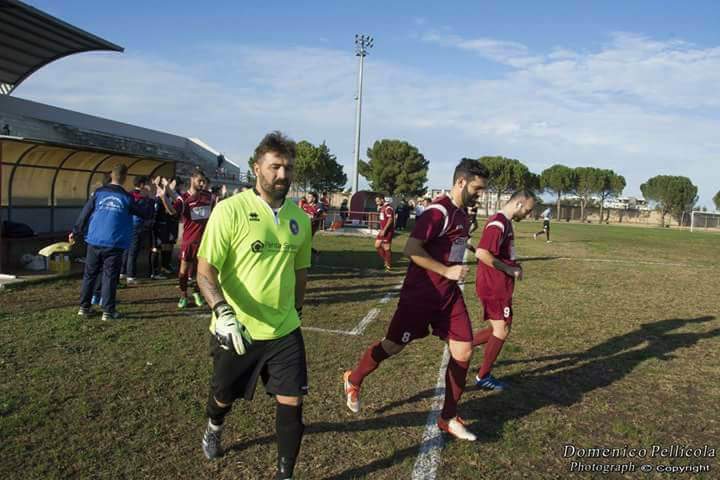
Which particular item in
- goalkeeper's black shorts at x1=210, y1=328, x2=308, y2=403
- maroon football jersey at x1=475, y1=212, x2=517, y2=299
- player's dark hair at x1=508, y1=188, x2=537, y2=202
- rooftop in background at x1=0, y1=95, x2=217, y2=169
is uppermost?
rooftop in background at x1=0, y1=95, x2=217, y2=169

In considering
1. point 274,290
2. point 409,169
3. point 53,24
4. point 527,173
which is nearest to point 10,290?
point 274,290

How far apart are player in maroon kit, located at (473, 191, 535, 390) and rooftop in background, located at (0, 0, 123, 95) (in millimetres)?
16410

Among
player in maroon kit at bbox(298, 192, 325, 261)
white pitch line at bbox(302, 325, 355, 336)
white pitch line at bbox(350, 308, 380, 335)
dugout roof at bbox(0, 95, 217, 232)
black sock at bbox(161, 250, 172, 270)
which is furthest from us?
player in maroon kit at bbox(298, 192, 325, 261)

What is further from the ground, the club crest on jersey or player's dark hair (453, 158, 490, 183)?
player's dark hair (453, 158, 490, 183)

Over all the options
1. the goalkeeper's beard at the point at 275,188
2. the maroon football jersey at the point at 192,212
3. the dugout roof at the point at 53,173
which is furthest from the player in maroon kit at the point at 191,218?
the goalkeeper's beard at the point at 275,188

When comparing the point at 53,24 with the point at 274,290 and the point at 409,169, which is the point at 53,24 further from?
the point at 409,169

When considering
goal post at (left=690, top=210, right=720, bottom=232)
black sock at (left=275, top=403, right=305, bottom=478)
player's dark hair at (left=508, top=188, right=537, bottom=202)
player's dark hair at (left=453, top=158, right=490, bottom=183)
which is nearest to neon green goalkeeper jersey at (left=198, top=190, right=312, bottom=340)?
black sock at (left=275, top=403, right=305, bottom=478)

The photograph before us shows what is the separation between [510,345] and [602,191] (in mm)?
93991

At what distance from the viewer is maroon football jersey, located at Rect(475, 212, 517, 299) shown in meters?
4.89

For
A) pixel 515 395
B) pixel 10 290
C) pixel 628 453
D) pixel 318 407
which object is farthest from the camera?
pixel 10 290

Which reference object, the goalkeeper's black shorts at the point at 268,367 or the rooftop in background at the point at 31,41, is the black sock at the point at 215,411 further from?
the rooftop in background at the point at 31,41

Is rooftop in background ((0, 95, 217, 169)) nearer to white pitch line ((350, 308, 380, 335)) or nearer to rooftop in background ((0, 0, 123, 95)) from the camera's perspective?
rooftop in background ((0, 0, 123, 95))

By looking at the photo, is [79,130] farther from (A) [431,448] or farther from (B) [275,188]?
(A) [431,448]

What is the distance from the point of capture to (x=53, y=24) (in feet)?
58.1
